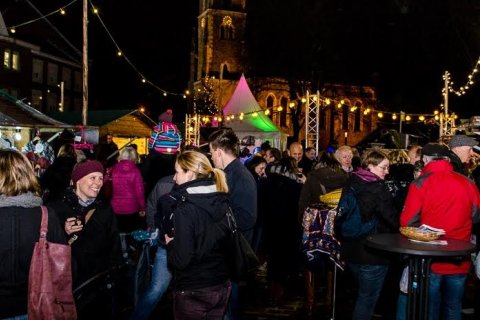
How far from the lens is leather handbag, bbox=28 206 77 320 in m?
3.28

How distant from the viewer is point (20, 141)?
15.4 metres

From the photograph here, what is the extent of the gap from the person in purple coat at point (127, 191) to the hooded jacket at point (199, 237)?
4102 mm

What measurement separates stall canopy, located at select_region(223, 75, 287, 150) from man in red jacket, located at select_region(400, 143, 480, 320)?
18.3m

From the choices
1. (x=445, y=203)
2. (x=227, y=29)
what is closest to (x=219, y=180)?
(x=445, y=203)

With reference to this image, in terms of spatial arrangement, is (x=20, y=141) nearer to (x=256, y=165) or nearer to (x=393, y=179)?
(x=256, y=165)

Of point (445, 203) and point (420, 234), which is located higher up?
point (445, 203)

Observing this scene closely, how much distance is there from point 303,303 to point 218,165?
10.2 feet

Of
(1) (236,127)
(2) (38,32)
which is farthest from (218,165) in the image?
(2) (38,32)

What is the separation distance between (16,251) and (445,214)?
3.57 meters

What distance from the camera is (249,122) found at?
24.6 metres

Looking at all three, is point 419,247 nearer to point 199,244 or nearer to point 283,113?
point 199,244

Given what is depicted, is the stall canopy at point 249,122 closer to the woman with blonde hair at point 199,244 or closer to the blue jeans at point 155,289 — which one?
the blue jeans at point 155,289

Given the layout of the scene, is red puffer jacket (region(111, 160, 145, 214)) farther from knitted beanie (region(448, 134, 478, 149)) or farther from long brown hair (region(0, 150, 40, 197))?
long brown hair (region(0, 150, 40, 197))

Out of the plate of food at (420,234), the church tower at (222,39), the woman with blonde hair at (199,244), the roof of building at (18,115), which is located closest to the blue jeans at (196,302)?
the woman with blonde hair at (199,244)
